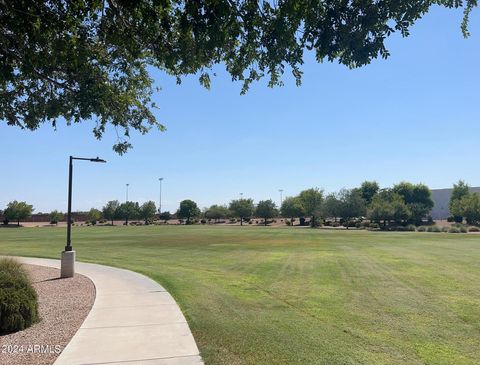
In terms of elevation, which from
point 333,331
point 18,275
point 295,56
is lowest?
point 333,331

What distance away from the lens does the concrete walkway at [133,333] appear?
6555 millimetres

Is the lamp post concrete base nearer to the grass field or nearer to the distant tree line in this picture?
the grass field

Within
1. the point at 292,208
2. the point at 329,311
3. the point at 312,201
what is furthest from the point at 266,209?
the point at 329,311

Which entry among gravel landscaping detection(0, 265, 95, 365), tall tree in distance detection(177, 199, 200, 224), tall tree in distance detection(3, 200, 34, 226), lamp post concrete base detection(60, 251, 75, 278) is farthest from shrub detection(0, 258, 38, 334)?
tall tree in distance detection(177, 199, 200, 224)

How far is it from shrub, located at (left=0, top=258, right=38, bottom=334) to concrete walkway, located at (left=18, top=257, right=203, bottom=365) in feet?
3.43

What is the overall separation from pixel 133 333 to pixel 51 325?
1.98 meters

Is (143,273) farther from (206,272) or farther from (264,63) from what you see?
(264,63)

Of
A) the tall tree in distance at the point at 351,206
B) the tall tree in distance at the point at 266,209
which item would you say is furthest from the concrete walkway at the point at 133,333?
the tall tree in distance at the point at 266,209

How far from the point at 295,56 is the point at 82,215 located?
144 metres

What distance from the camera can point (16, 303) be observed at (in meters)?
8.30

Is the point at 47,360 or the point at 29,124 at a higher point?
the point at 29,124

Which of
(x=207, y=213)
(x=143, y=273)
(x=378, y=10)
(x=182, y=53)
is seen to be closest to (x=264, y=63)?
(x=182, y=53)

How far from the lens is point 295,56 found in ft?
19.8

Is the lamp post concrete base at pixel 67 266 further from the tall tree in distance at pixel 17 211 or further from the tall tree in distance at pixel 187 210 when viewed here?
the tall tree in distance at pixel 187 210
